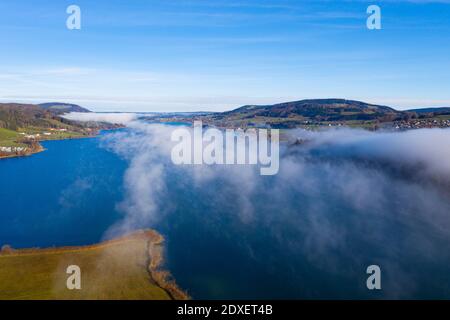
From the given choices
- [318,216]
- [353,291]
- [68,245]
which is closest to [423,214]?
[318,216]

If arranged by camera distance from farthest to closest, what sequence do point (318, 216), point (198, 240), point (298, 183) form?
point (298, 183) → point (318, 216) → point (198, 240)

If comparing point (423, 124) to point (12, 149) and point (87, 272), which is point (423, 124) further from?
point (12, 149)

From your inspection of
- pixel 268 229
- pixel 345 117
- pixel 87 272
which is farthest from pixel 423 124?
pixel 87 272

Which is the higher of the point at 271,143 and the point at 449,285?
the point at 271,143

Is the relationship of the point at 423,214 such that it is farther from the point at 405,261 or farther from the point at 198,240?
the point at 198,240

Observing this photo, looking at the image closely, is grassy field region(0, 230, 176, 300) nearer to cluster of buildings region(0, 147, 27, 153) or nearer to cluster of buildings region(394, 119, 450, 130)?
cluster of buildings region(0, 147, 27, 153)

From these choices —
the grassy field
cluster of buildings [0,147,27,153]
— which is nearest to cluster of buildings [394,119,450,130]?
the grassy field
